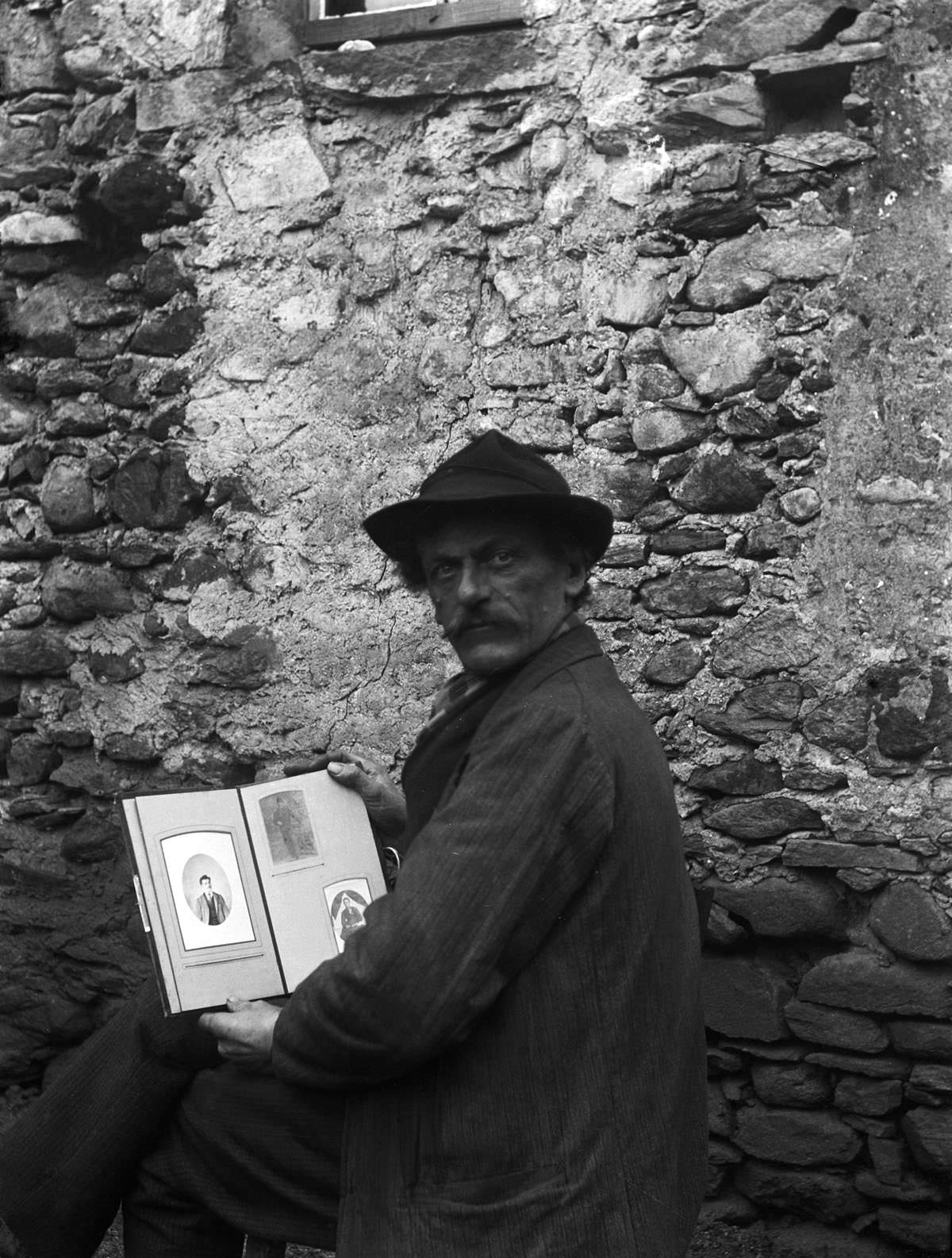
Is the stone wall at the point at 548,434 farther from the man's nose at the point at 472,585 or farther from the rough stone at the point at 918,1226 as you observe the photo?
the man's nose at the point at 472,585

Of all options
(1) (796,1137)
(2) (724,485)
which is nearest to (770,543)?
(2) (724,485)

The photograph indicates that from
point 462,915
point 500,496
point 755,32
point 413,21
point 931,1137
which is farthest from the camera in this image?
point 413,21

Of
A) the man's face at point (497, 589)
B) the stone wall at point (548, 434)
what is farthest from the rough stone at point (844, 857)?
the man's face at point (497, 589)

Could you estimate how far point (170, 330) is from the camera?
3.73 metres

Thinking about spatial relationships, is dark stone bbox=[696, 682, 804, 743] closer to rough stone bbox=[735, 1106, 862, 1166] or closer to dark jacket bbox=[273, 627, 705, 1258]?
rough stone bbox=[735, 1106, 862, 1166]

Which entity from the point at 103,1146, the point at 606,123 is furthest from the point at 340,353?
the point at 103,1146

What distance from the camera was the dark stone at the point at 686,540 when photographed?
10.7 feet

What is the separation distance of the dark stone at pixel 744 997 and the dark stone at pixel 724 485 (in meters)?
1.01

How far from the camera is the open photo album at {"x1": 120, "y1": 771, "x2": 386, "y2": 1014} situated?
213cm

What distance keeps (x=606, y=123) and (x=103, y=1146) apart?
2.41 metres

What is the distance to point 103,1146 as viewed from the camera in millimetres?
2199

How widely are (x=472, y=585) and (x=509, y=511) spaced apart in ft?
0.43

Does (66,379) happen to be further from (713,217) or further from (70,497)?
(713,217)

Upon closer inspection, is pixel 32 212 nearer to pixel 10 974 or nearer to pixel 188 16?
pixel 188 16
